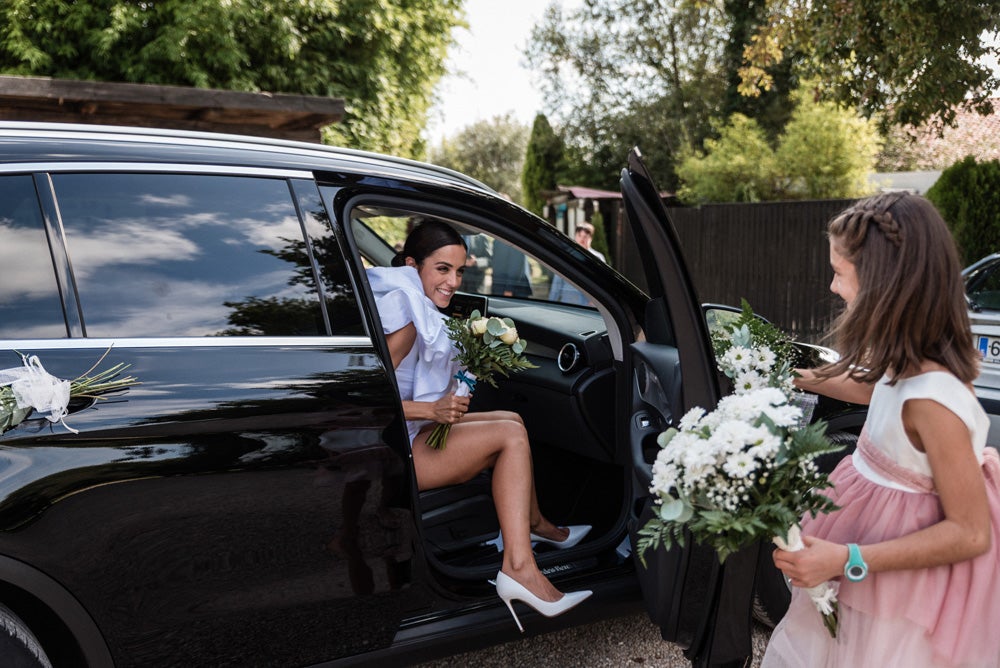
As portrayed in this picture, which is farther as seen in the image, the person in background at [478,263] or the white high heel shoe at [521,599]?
the person in background at [478,263]

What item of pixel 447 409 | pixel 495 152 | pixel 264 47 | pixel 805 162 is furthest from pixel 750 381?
pixel 495 152

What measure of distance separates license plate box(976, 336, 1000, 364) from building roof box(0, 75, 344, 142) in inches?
228

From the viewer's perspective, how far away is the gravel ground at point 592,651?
10.1ft

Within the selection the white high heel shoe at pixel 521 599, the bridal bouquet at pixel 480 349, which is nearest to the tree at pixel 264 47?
the bridal bouquet at pixel 480 349

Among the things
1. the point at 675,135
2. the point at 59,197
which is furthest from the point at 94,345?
the point at 675,135

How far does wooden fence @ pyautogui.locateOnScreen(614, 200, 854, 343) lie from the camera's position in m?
11.9

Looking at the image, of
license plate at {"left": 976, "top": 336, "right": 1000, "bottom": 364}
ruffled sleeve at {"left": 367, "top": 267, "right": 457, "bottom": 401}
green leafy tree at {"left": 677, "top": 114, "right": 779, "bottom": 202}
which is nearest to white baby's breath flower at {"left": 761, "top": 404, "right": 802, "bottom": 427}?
ruffled sleeve at {"left": 367, "top": 267, "right": 457, "bottom": 401}

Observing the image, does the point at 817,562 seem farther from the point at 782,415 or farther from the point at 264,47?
the point at 264,47

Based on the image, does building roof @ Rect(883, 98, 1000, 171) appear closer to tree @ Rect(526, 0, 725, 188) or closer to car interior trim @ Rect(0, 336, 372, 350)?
tree @ Rect(526, 0, 725, 188)

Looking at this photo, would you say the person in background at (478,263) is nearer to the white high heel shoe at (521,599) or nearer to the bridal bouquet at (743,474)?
the white high heel shoe at (521,599)

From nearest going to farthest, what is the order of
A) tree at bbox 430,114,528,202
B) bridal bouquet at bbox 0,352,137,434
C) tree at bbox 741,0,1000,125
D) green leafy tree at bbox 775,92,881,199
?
bridal bouquet at bbox 0,352,137,434, tree at bbox 741,0,1000,125, green leafy tree at bbox 775,92,881,199, tree at bbox 430,114,528,202

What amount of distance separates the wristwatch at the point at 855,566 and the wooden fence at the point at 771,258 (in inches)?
386

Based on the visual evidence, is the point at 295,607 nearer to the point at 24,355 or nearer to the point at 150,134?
the point at 24,355

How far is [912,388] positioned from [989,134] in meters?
26.8
